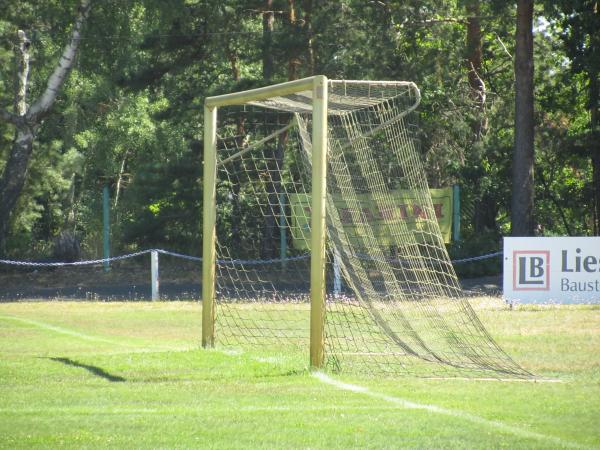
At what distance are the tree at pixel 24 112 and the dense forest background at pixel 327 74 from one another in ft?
0.17

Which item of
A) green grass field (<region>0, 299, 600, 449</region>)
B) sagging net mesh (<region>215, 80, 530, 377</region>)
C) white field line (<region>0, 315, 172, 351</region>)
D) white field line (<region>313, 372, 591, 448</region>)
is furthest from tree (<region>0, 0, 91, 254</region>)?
white field line (<region>313, 372, 591, 448</region>)

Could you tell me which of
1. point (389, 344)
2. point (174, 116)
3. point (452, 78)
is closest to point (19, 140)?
point (174, 116)

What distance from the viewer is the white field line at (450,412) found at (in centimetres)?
698

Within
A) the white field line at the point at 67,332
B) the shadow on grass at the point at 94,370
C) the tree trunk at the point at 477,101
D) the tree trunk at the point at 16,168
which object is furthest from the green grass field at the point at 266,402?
the tree trunk at the point at 477,101

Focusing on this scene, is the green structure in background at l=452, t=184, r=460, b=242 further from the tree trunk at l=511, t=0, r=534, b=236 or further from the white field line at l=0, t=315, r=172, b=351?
the white field line at l=0, t=315, r=172, b=351

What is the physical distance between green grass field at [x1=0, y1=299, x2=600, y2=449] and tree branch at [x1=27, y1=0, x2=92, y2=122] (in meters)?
14.0

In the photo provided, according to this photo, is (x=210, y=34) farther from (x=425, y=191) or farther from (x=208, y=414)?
(x=208, y=414)

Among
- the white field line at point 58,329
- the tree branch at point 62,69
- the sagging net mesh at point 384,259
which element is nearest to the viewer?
the sagging net mesh at point 384,259

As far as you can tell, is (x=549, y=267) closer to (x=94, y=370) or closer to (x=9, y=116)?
(x=94, y=370)

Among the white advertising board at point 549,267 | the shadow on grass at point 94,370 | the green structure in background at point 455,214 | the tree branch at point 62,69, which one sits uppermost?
the tree branch at point 62,69

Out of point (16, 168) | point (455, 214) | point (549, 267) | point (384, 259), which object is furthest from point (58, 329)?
point (455, 214)

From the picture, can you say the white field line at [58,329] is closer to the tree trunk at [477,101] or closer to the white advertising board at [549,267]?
the white advertising board at [549,267]

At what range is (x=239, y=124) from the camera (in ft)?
90.9

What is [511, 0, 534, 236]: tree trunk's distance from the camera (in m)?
25.5
